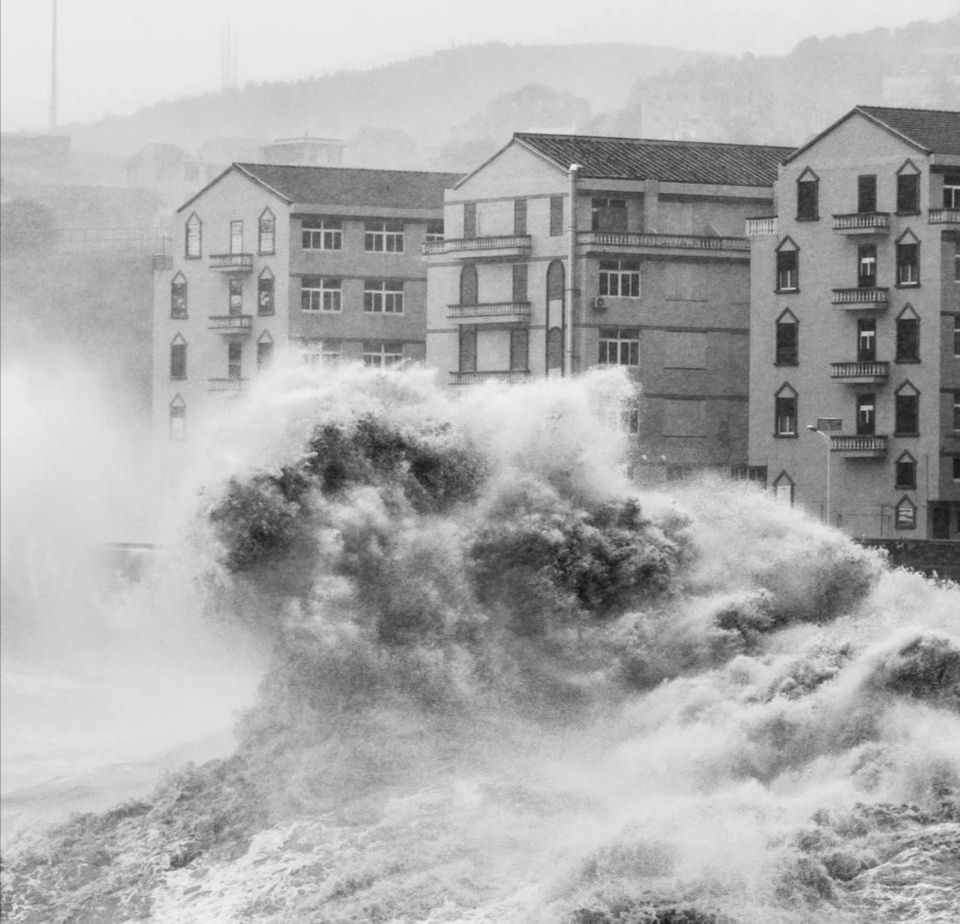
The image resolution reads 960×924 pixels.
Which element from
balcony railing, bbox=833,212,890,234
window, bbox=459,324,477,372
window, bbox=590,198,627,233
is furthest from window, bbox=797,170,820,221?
window, bbox=459,324,477,372

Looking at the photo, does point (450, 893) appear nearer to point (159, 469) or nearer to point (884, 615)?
point (884, 615)

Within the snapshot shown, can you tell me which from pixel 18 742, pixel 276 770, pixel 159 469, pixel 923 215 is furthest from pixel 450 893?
pixel 159 469

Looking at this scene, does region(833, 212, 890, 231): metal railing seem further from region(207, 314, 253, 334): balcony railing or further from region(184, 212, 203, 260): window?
region(184, 212, 203, 260): window

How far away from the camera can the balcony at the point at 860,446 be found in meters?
76.1

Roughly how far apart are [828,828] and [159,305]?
6674 cm

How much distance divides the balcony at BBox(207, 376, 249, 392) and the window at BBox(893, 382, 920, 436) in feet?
83.7

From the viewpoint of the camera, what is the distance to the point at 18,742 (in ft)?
203

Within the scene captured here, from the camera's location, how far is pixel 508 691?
4681 cm

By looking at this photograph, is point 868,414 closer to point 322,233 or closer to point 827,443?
point 827,443

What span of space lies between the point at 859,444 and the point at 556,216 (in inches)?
519

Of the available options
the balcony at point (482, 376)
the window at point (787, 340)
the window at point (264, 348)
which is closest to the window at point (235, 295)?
the window at point (264, 348)

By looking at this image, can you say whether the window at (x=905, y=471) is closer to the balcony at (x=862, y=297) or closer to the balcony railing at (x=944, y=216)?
the balcony at (x=862, y=297)

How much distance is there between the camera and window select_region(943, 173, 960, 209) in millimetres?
75188

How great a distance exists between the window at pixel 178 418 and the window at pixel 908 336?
30866 mm
